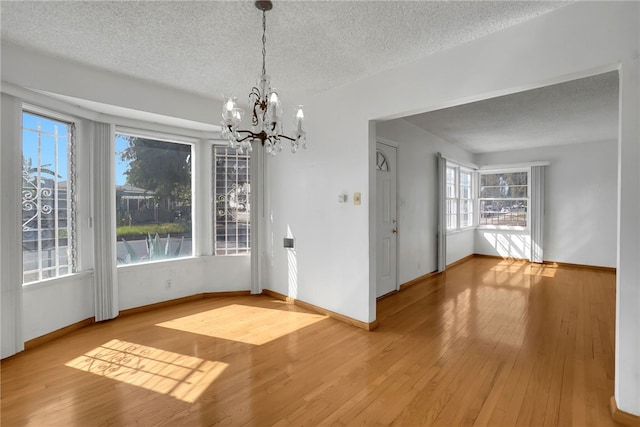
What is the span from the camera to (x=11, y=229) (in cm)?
290

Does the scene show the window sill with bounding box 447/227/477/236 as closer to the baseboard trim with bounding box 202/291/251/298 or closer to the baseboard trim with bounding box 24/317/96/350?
the baseboard trim with bounding box 202/291/251/298

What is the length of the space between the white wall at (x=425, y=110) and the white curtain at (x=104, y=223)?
2.05 meters

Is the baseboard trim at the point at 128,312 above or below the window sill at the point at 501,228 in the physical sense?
below

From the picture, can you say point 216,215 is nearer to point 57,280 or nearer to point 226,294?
point 226,294

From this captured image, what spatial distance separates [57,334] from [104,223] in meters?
1.27

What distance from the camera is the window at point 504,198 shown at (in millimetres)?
7605

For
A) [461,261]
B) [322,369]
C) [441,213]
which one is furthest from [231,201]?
[461,261]

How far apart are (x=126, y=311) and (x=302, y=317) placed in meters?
2.27

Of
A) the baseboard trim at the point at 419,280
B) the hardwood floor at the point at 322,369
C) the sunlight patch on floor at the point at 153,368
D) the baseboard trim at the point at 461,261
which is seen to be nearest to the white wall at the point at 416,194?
the baseboard trim at the point at 419,280

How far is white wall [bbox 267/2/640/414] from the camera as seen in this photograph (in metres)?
2.00

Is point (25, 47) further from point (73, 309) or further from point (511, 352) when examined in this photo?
point (511, 352)

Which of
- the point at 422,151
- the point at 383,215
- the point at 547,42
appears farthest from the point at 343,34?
the point at 422,151

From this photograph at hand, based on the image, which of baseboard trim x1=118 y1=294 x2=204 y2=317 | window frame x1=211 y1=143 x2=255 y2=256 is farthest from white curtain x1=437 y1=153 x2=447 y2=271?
baseboard trim x1=118 y1=294 x2=204 y2=317

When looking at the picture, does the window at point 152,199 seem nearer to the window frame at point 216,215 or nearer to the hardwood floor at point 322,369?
the window frame at point 216,215
